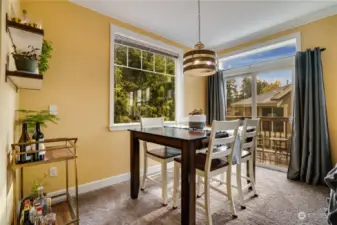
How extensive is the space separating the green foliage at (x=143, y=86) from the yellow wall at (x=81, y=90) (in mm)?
278

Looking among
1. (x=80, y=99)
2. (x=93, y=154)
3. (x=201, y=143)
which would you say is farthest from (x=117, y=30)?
(x=201, y=143)

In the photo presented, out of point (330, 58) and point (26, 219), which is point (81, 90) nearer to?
point (26, 219)

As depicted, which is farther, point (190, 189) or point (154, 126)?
point (154, 126)

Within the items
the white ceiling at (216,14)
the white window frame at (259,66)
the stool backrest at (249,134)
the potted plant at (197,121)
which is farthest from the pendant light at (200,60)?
the white window frame at (259,66)

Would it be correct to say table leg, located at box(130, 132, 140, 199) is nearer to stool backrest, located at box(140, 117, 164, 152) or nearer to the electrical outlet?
stool backrest, located at box(140, 117, 164, 152)

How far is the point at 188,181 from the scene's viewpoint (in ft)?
5.47

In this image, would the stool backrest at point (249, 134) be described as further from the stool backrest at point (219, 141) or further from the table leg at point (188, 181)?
the table leg at point (188, 181)

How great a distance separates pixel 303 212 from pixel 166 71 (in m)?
3.02

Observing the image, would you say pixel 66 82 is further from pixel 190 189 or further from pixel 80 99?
pixel 190 189

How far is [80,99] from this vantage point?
252 cm

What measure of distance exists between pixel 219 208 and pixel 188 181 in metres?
0.48

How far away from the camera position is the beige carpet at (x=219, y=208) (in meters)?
1.85

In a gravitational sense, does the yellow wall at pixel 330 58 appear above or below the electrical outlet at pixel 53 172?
above

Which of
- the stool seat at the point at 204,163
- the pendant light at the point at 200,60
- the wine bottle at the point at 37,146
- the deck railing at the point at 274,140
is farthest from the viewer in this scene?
the deck railing at the point at 274,140
